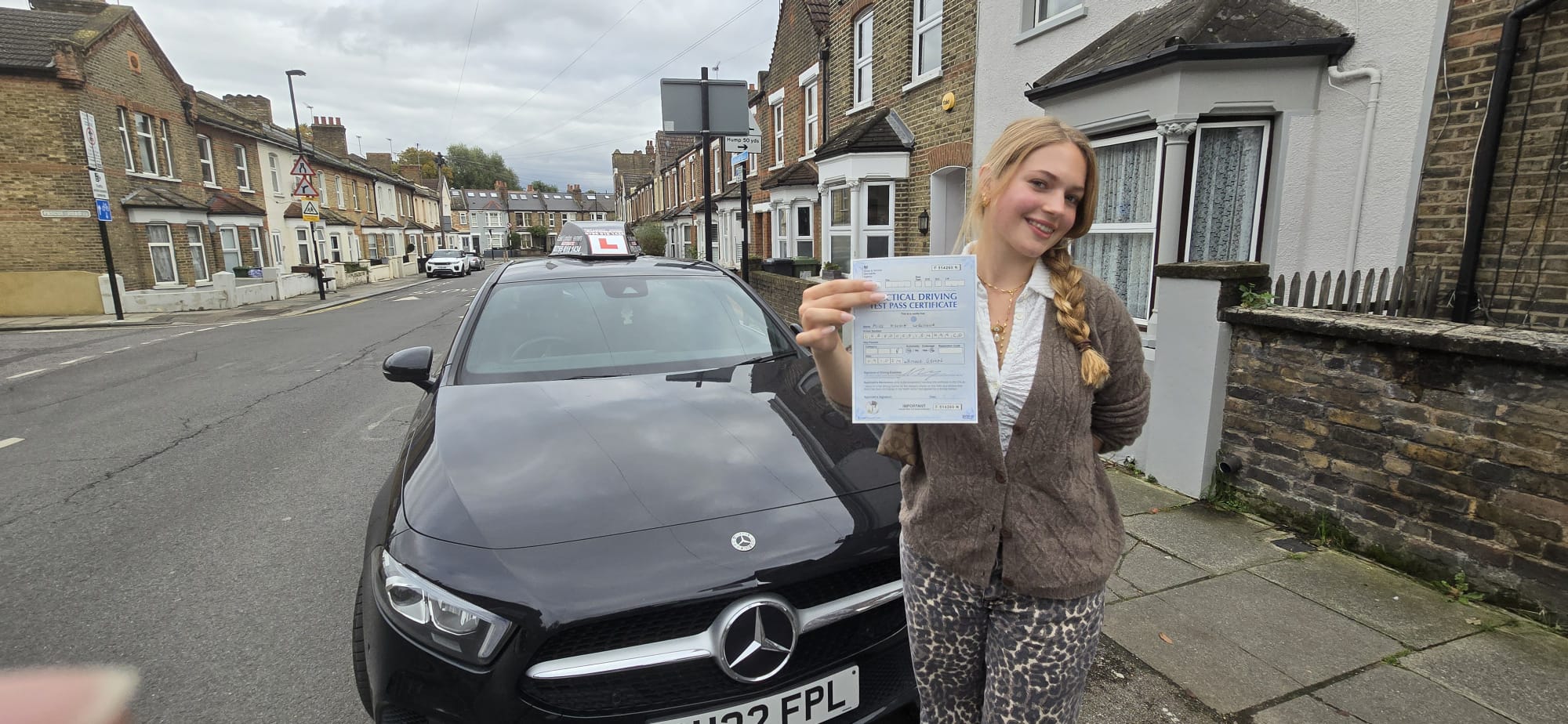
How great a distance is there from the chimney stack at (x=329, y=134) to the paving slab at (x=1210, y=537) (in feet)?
140

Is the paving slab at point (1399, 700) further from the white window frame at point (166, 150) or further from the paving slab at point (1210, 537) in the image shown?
the white window frame at point (166, 150)

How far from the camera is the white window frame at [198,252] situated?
20094 millimetres

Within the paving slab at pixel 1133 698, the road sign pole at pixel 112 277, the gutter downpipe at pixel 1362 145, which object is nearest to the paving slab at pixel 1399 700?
the paving slab at pixel 1133 698

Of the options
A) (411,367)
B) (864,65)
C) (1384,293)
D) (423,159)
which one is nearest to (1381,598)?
(1384,293)

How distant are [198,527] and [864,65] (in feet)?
36.1

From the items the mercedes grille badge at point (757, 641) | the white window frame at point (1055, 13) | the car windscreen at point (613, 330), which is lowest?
the mercedes grille badge at point (757, 641)

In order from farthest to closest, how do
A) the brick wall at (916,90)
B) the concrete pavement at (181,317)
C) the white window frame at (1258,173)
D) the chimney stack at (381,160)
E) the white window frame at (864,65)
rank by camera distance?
1. the chimney stack at (381,160)
2. the concrete pavement at (181,317)
3. the white window frame at (864,65)
4. the brick wall at (916,90)
5. the white window frame at (1258,173)

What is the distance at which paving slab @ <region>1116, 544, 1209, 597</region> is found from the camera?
331cm

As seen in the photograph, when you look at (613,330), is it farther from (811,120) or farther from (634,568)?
(811,120)

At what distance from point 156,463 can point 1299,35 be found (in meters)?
8.59

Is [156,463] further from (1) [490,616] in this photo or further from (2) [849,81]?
(2) [849,81]

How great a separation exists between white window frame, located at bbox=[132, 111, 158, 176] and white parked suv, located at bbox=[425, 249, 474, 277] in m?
16.8

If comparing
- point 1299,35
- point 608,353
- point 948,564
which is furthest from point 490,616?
point 1299,35

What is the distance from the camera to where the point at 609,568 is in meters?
1.86
